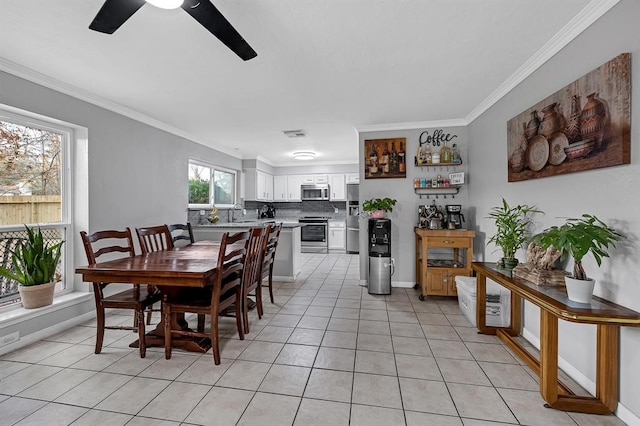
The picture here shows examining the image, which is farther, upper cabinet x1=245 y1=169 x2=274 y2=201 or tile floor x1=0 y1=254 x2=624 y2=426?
upper cabinet x1=245 y1=169 x2=274 y2=201

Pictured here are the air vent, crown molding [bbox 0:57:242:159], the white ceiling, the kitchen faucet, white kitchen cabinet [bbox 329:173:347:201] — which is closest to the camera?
the white ceiling

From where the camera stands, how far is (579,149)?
183 centimetres

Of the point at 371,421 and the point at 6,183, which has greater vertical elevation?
the point at 6,183

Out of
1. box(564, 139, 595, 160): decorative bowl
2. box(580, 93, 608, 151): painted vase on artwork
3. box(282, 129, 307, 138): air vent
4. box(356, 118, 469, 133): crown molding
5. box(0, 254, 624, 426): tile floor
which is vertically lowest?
box(0, 254, 624, 426): tile floor

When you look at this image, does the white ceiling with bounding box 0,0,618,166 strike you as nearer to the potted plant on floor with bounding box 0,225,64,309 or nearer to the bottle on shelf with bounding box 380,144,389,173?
the bottle on shelf with bounding box 380,144,389,173

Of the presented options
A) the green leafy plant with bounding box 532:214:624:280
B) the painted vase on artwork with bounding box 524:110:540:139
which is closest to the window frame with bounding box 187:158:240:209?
the painted vase on artwork with bounding box 524:110:540:139

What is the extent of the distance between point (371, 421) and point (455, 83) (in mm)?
2872

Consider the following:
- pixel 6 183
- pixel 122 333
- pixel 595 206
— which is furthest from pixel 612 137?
pixel 6 183

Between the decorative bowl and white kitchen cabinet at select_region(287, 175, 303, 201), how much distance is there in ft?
19.8

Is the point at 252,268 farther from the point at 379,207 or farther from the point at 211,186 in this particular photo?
the point at 211,186

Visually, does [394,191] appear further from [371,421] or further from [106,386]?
[106,386]

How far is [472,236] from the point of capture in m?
3.37

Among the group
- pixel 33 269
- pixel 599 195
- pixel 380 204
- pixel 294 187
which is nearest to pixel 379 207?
pixel 380 204

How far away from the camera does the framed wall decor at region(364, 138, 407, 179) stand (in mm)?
4047
